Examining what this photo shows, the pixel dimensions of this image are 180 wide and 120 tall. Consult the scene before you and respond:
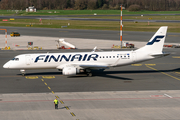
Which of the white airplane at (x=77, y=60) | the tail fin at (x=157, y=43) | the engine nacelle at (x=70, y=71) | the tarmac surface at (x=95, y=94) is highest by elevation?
the tail fin at (x=157, y=43)

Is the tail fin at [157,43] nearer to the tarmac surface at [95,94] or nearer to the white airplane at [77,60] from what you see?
the white airplane at [77,60]

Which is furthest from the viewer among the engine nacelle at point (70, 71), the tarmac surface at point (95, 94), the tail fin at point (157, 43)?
the tail fin at point (157, 43)

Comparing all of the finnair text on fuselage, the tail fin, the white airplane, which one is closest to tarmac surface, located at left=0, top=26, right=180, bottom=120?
the white airplane

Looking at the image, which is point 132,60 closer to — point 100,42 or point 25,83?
point 25,83

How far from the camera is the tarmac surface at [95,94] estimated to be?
29.1 meters

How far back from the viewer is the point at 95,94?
36.8 m

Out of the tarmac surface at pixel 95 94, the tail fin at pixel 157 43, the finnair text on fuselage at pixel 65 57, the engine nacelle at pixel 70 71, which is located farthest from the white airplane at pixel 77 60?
the tarmac surface at pixel 95 94

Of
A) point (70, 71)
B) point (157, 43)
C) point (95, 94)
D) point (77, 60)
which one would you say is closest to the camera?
point (95, 94)

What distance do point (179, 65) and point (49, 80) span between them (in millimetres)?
28015

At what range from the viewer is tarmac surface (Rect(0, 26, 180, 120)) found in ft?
95.4

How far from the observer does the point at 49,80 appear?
149 ft

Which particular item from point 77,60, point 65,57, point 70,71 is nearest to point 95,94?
point 70,71

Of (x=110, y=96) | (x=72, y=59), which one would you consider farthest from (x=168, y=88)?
(x=72, y=59)

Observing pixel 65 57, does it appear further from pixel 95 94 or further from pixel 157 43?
pixel 157 43
